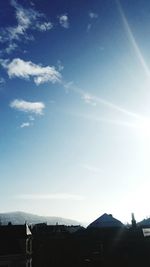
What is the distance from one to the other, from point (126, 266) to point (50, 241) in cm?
1525

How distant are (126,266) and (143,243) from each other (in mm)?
4587

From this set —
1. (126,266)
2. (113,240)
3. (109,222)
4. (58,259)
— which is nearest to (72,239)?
(58,259)

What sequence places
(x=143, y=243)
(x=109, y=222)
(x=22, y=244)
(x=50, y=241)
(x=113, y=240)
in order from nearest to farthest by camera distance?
Result: (x=22, y=244) → (x=143, y=243) → (x=113, y=240) → (x=50, y=241) → (x=109, y=222)

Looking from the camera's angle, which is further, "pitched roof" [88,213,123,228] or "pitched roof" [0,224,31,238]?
"pitched roof" [88,213,123,228]

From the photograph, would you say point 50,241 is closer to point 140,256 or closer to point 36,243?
point 36,243

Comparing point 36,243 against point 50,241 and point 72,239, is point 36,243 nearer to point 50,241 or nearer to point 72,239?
point 50,241

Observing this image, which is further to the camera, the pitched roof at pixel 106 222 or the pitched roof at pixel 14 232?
the pitched roof at pixel 106 222

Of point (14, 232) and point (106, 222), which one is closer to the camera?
point (14, 232)

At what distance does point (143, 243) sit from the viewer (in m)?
45.1

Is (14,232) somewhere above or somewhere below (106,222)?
below

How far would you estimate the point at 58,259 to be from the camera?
49406mm

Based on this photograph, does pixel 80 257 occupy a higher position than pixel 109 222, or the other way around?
pixel 109 222

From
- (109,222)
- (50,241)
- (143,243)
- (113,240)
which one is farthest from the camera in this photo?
(109,222)

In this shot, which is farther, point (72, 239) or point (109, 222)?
point (109, 222)
